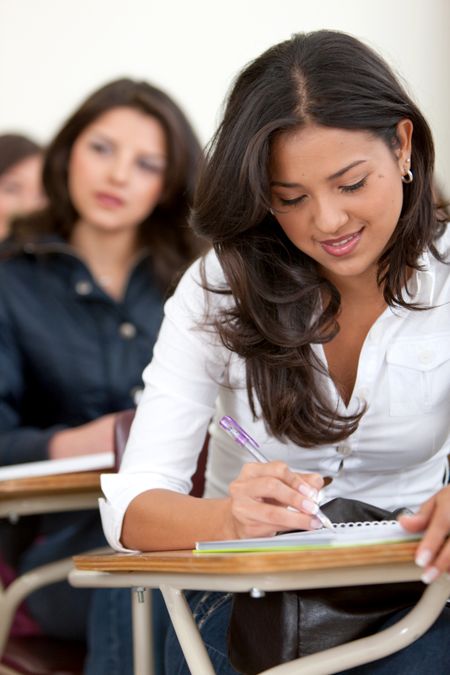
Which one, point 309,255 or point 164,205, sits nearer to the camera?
point 309,255

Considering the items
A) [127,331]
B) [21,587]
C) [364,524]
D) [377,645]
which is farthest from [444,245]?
[127,331]

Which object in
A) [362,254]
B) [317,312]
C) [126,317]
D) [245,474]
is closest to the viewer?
[245,474]

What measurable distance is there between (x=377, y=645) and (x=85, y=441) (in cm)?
126

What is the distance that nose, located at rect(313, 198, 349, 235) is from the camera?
136 cm

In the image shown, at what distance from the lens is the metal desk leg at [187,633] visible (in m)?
1.22

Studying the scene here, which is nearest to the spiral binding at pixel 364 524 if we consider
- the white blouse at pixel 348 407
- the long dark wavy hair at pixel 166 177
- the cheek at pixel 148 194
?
the white blouse at pixel 348 407

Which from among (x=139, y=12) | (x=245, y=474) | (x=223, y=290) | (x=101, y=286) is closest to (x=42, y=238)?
(x=101, y=286)

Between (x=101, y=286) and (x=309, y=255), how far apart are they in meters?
1.26

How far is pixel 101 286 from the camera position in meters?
2.68

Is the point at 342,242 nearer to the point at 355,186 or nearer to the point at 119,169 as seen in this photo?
the point at 355,186

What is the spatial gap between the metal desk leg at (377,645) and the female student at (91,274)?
1.21 meters

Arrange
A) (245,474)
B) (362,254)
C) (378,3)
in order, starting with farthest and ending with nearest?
1. (378,3)
2. (362,254)
3. (245,474)

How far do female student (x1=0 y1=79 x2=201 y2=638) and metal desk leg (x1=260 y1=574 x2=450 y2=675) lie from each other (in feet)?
3.97

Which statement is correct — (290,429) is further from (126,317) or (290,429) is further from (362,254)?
(126,317)
